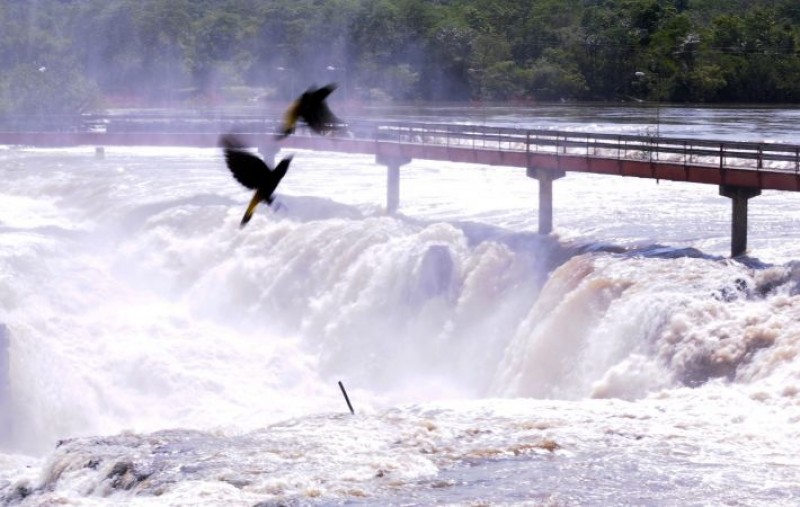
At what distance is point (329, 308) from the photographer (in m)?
35.8

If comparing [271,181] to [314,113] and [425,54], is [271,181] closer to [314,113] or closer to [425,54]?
[314,113]

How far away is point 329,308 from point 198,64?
67.4 metres

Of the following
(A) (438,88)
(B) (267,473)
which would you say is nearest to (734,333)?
(B) (267,473)

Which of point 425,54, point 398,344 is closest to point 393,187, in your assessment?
point 398,344

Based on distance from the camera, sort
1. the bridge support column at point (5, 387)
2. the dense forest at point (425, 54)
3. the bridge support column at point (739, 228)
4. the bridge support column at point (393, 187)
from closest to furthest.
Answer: the bridge support column at point (5, 387)
the bridge support column at point (739, 228)
the bridge support column at point (393, 187)
the dense forest at point (425, 54)

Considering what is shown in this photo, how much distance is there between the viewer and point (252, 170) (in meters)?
6.66

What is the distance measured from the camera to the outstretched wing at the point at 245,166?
21.5 ft

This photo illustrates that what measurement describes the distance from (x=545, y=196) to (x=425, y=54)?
54.0 m

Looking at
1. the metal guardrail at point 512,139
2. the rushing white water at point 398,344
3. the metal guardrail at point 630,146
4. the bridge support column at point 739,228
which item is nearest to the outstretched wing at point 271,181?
the metal guardrail at point 512,139

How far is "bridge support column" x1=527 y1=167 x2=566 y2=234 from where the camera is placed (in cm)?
3534

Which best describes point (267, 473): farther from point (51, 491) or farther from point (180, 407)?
point (180, 407)

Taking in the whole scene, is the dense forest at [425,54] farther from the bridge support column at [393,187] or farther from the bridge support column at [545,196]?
the bridge support column at [545,196]

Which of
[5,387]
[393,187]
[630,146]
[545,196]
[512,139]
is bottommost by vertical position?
[5,387]

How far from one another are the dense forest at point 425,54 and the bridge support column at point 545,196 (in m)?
37.1
